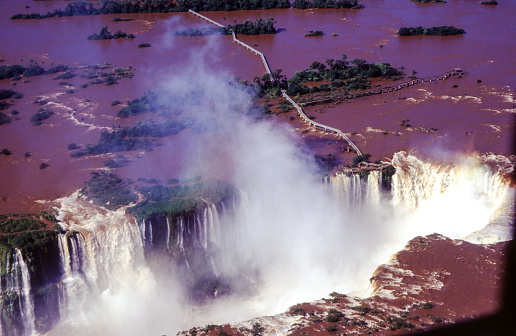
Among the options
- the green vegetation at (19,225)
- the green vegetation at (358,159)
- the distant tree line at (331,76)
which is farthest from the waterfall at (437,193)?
the green vegetation at (19,225)

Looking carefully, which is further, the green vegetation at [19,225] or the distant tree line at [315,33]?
the distant tree line at [315,33]

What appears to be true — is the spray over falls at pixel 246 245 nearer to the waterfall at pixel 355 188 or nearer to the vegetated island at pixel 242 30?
the waterfall at pixel 355 188

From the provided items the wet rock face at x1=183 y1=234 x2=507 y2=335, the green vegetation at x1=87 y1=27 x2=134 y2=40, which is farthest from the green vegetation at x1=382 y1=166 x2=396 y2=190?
the green vegetation at x1=87 y1=27 x2=134 y2=40

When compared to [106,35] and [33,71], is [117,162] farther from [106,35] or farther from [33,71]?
[106,35]

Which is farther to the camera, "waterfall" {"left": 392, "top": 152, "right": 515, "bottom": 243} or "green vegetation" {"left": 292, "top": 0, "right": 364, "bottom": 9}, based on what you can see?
"green vegetation" {"left": 292, "top": 0, "right": 364, "bottom": 9}

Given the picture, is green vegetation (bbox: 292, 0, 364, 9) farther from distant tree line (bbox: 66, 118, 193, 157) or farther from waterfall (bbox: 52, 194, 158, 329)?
waterfall (bbox: 52, 194, 158, 329)

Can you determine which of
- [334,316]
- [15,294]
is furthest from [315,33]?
[15,294]
